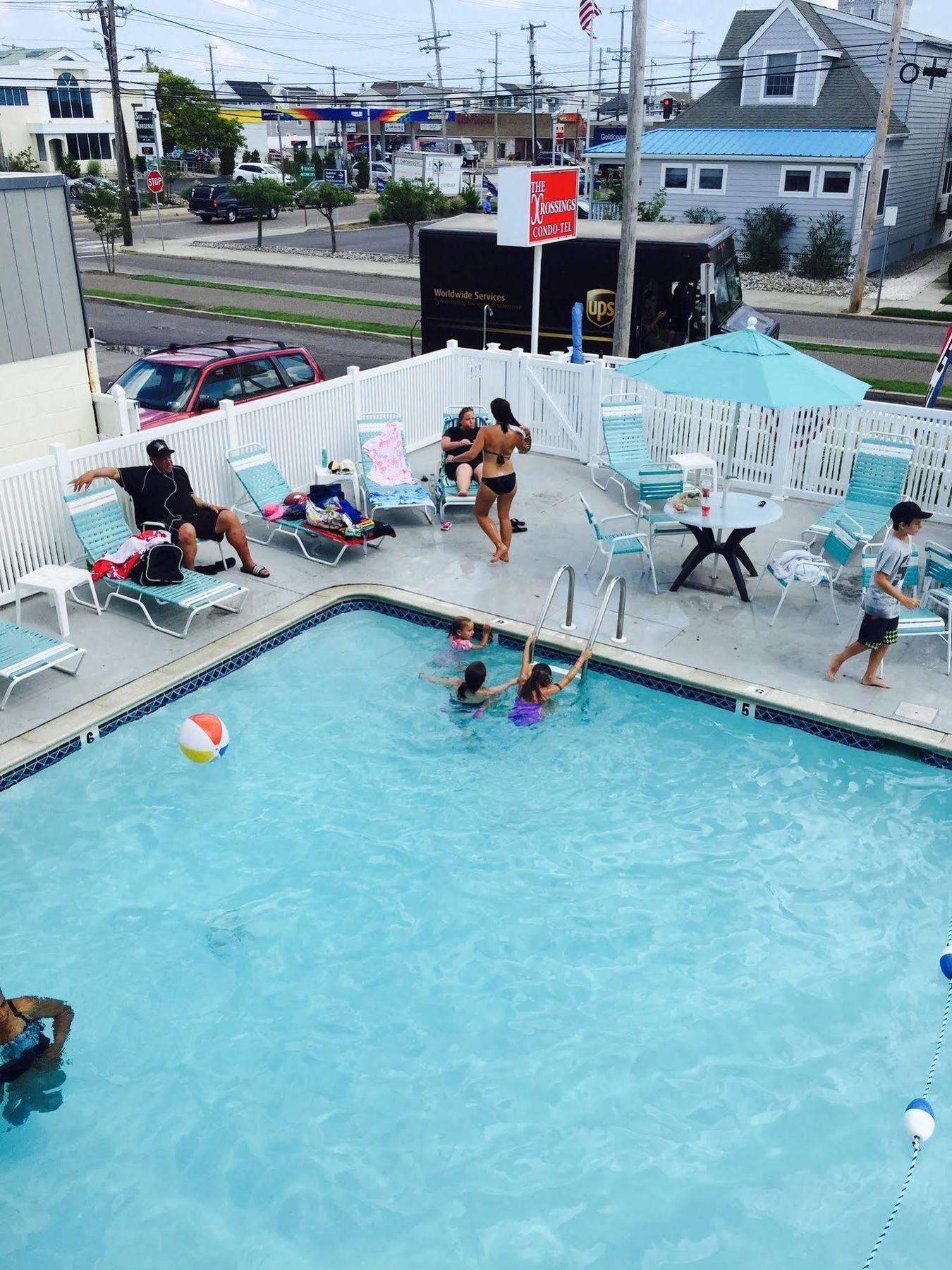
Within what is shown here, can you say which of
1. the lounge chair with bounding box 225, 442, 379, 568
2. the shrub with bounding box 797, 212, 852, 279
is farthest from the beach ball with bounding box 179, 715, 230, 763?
the shrub with bounding box 797, 212, 852, 279

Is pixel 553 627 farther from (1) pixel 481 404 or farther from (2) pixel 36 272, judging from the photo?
(2) pixel 36 272

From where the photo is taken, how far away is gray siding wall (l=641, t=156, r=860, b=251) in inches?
1272

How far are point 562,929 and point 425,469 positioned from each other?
7.69 meters

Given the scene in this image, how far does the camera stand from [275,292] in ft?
97.3

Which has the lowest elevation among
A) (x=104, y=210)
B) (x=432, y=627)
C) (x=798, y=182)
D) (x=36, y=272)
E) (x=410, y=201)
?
(x=432, y=627)

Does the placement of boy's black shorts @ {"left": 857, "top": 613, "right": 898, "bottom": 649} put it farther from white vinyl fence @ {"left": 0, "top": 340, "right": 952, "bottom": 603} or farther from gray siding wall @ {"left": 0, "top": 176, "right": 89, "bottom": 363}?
gray siding wall @ {"left": 0, "top": 176, "right": 89, "bottom": 363}

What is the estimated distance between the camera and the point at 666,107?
38.1 m

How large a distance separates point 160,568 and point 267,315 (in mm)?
18147

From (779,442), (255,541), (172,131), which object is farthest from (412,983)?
(172,131)

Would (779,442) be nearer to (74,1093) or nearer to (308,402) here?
(308,402)

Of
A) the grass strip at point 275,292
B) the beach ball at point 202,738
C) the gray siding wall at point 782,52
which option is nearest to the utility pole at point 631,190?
the beach ball at point 202,738

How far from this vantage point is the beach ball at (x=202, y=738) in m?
7.09

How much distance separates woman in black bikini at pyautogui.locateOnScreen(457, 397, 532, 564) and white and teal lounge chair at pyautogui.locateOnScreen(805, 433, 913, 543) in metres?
2.99

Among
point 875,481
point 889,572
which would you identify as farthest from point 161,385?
point 889,572
